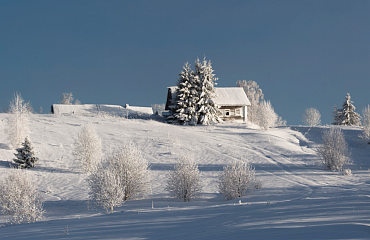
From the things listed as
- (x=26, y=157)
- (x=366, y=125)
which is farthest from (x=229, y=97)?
(x=26, y=157)

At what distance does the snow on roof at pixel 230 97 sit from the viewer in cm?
4122

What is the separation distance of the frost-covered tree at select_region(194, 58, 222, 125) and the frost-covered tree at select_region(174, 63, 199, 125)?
2.35ft

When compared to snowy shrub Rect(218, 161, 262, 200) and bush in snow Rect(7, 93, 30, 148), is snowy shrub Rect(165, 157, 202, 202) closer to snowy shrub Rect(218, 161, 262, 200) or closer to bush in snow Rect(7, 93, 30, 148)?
snowy shrub Rect(218, 161, 262, 200)

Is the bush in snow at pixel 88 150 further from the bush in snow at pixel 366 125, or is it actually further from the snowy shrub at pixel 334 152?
the bush in snow at pixel 366 125

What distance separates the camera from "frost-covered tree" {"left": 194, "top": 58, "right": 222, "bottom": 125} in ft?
120

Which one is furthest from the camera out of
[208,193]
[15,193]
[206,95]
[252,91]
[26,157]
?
[252,91]

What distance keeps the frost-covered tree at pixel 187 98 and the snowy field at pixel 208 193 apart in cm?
507

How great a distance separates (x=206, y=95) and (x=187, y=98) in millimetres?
2885

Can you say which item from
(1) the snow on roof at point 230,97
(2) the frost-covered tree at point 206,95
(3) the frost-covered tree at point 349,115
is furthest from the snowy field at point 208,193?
(3) the frost-covered tree at point 349,115

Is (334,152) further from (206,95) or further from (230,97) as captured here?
(230,97)

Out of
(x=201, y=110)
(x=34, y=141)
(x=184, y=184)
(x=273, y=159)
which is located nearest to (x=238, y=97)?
(x=201, y=110)

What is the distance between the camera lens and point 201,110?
1422 inches

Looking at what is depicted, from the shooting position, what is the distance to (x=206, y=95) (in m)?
37.5

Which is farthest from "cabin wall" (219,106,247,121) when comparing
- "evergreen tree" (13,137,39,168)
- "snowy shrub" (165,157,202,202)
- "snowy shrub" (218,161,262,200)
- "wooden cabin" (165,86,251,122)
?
"snowy shrub" (165,157,202,202)
